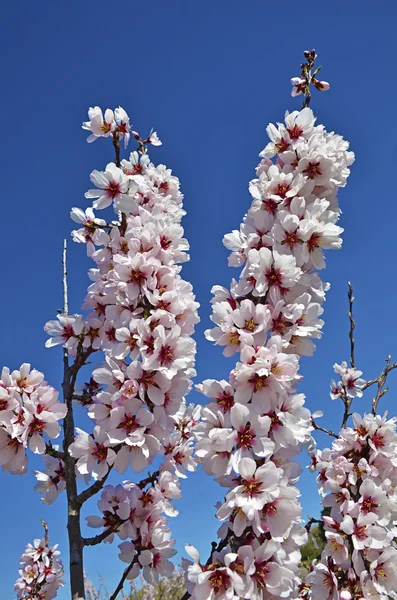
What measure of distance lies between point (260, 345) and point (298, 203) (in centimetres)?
59

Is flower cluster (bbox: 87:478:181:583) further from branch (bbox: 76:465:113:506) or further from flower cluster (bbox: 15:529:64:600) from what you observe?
flower cluster (bbox: 15:529:64:600)

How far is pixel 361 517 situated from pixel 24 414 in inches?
63.2

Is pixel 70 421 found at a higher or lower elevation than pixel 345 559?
higher

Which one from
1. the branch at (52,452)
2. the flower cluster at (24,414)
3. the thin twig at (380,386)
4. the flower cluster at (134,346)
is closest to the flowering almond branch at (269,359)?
the flower cluster at (134,346)

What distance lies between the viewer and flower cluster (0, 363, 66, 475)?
2.01 m

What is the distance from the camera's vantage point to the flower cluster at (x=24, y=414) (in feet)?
6.59

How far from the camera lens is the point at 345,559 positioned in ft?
8.33

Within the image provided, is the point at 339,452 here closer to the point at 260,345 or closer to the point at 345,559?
the point at 345,559

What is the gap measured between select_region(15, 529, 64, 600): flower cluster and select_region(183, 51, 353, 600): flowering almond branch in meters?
2.10

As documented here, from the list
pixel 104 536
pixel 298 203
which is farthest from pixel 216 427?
pixel 298 203

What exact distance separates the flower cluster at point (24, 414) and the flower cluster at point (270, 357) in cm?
63

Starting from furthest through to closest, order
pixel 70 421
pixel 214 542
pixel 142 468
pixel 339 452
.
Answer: pixel 339 452 < pixel 70 421 < pixel 142 468 < pixel 214 542

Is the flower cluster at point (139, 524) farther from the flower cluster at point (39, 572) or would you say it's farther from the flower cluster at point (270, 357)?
the flower cluster at point (39, 572)

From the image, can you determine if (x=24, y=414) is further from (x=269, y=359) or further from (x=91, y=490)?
(x=269, y=359)
